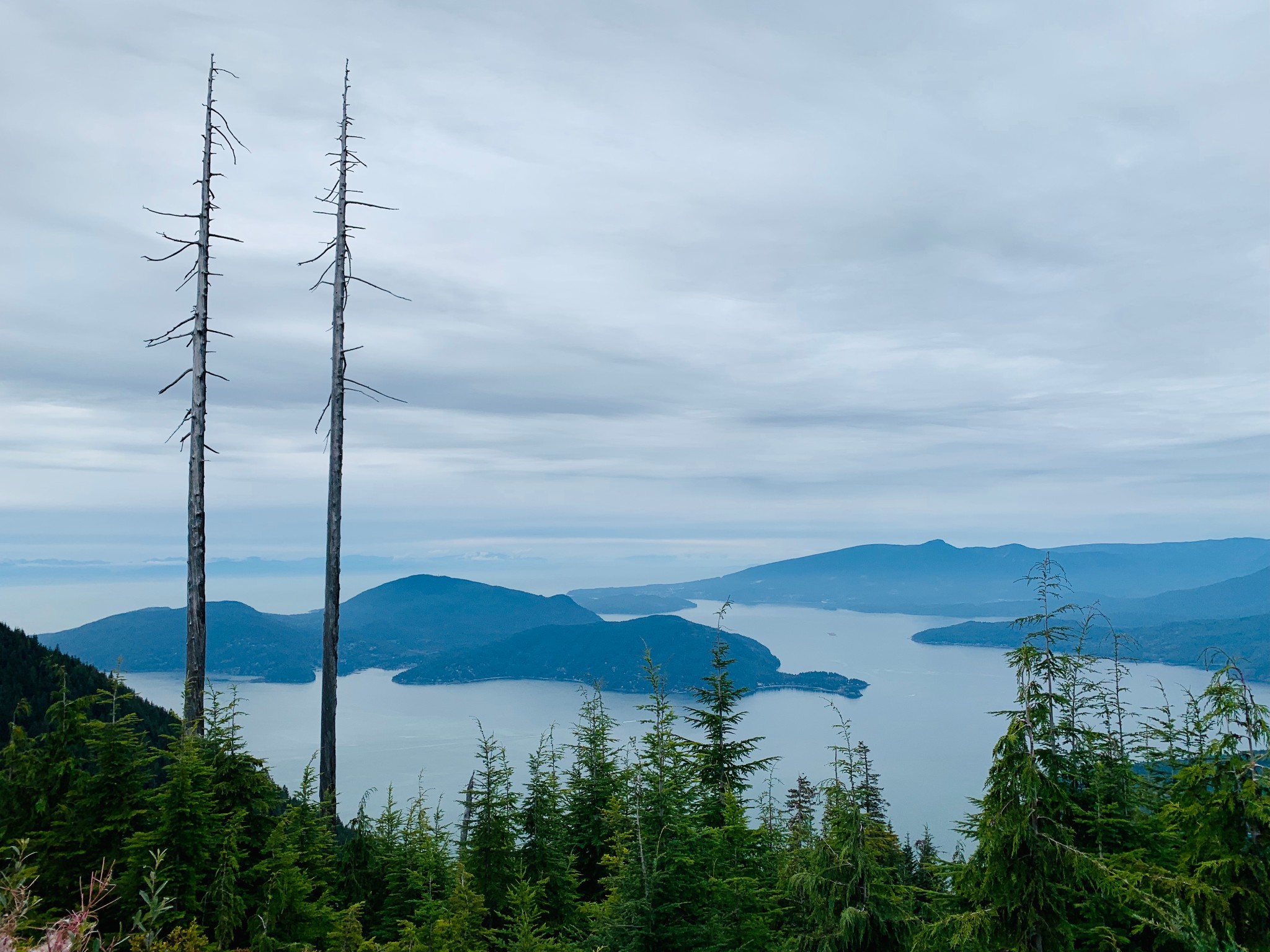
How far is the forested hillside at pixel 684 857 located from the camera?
659 cm

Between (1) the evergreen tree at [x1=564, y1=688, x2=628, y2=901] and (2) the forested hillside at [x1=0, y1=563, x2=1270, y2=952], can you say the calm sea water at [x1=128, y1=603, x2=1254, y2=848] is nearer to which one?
(1) the evergreen tree at [x1=564, y1=688, x2=628, y2=901]

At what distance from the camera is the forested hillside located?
6586mm

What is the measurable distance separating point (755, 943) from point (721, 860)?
1774mm

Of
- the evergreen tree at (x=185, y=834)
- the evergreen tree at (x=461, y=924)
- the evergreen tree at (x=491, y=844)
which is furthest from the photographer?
the evergreen tree at (x=491, y=844)

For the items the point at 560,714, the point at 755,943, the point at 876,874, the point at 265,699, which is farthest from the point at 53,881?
the point at 265,699

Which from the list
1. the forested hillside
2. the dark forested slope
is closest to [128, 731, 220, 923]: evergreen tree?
the forested hillside

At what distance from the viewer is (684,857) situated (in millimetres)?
8367

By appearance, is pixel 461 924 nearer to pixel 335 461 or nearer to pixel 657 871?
pixel 657 871

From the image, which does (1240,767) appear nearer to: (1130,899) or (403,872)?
(1130,899)

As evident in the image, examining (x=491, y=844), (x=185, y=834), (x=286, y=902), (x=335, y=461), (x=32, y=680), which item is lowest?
(x=32, y=680)

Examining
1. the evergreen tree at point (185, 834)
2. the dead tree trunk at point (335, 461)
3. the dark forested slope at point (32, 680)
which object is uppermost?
the dead tree trunk at point (335, 461)

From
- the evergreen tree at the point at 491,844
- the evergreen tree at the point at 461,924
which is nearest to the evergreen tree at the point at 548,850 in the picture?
the evergreen tree at the point at 491,844

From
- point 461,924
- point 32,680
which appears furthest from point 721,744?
point 32,680

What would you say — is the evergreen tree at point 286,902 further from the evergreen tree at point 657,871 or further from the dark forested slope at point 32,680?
the dark forested slope at point 32,680
